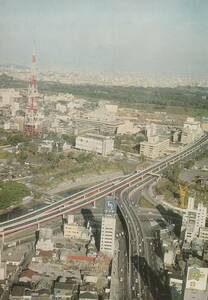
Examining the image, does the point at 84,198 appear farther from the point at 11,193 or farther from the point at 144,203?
the point at 11,193

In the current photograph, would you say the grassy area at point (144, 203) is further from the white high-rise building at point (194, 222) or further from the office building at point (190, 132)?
the office building at point (190, 132)

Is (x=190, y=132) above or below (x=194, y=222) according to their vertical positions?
above

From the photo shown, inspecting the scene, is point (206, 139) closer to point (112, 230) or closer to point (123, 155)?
point (123, 155)

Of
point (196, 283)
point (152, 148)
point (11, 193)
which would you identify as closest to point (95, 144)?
point (152, 148)

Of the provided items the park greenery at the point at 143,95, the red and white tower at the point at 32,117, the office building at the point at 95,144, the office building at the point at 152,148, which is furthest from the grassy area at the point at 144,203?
the park greenery at the point at 143,95

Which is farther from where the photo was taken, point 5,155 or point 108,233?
point 5,155

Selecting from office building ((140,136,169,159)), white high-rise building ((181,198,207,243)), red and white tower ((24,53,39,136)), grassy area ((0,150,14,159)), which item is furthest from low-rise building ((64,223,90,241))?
red and white tower ((24,53,39,136))

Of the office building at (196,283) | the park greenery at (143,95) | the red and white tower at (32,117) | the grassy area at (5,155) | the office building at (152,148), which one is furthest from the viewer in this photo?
the park greenery at (143,95)
